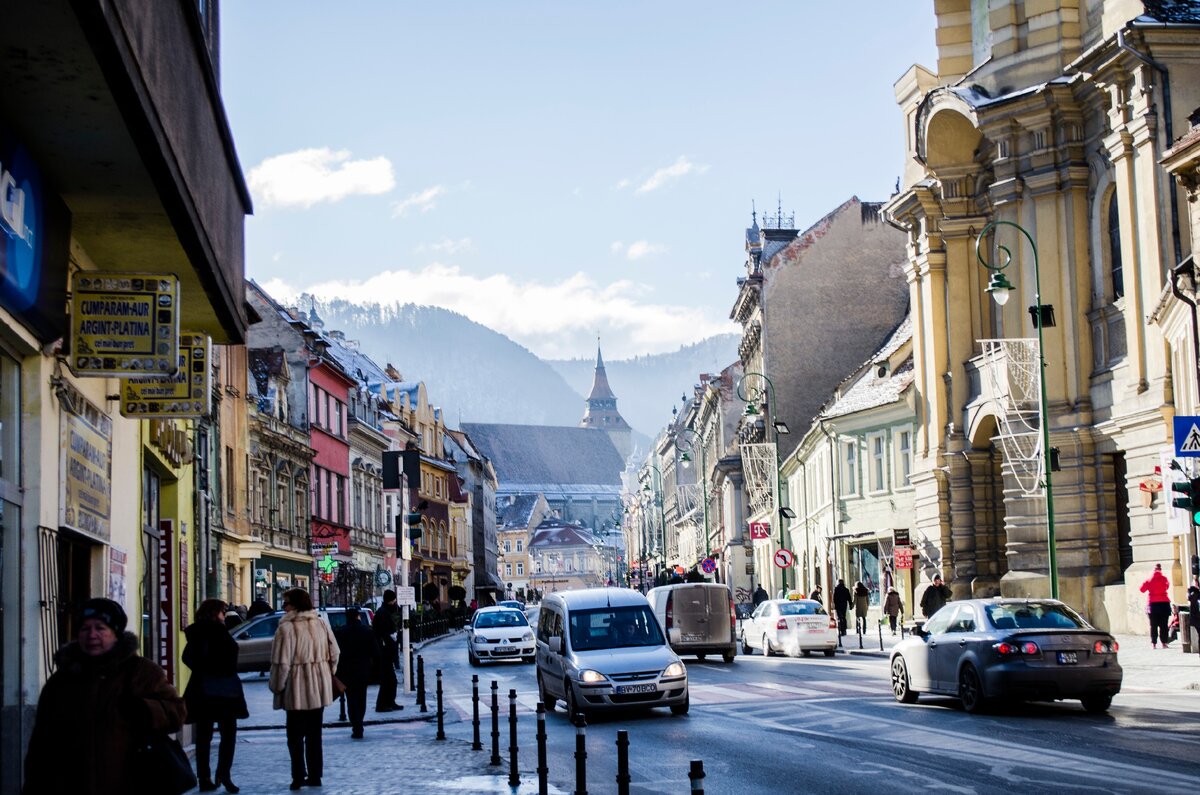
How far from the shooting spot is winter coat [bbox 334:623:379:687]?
68.6 ft

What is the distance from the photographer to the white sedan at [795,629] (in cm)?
3975

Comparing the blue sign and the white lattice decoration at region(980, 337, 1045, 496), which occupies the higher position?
the white lattice decoration at region(980, 337, 1045, 496)

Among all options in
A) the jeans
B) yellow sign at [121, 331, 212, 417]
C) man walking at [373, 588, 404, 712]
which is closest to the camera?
yellow sign at [121, 331, 212, 417]

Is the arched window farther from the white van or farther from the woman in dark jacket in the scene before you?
the woman in dark jacket

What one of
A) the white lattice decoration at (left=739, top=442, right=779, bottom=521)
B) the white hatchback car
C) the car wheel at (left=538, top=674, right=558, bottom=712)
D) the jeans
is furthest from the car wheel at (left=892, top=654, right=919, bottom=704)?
the white lattice decoration at (left=739, top=442, right=779, bottom=521)

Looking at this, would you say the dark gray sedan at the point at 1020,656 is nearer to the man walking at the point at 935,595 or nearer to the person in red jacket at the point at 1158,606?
the person in red jacket at the point at 1158,606

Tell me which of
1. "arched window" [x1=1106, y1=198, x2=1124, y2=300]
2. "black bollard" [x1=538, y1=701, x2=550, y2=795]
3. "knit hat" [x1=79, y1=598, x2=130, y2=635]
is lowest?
"black bollard" [x1=538, y1=701, x2=550, y2=795]

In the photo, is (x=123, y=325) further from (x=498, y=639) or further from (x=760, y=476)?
(x=760, y=476)

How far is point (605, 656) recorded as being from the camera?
22.0 m

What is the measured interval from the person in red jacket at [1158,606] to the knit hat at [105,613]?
27.1 m

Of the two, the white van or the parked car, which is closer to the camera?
the parked car

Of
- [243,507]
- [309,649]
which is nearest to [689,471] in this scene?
[243,507]

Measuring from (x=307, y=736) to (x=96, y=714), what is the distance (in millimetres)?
7678

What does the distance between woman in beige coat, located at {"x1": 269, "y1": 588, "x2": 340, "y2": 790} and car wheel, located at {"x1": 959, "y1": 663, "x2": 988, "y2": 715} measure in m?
8.67
